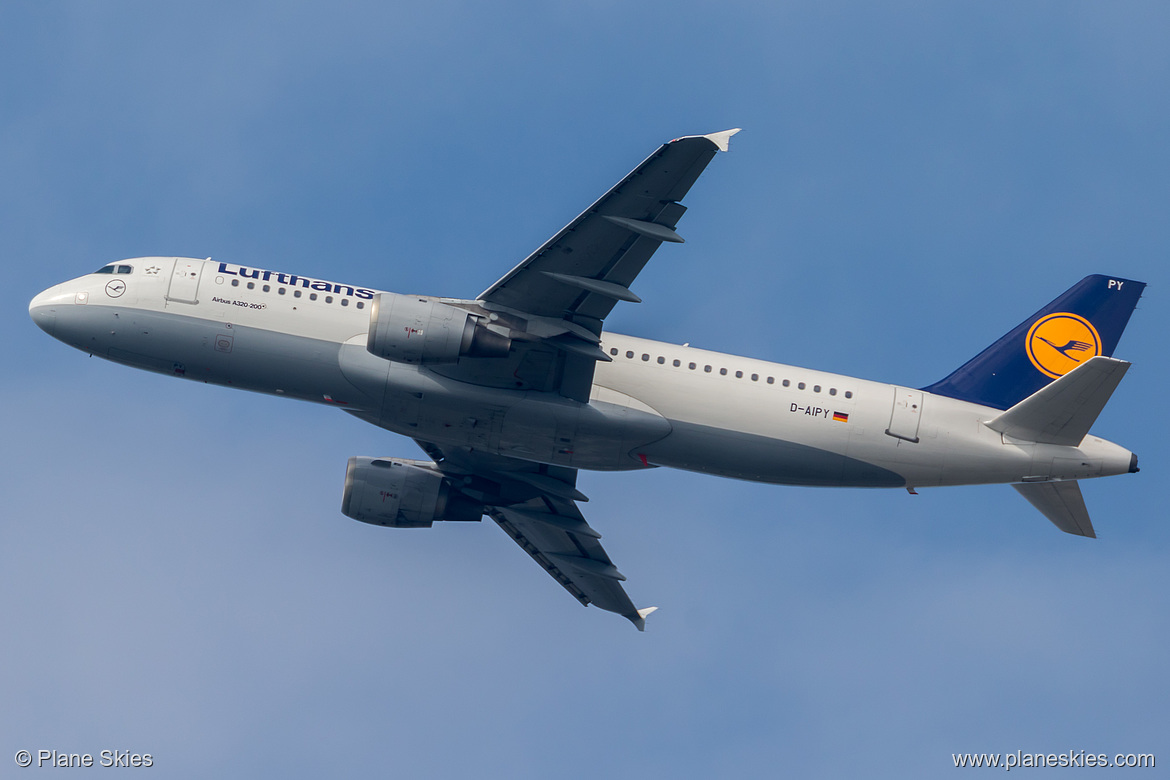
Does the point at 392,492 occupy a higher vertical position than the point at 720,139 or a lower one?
lower

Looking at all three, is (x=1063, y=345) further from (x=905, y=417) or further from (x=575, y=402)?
(x=575, y=402)

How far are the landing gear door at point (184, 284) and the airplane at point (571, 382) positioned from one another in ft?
0.17

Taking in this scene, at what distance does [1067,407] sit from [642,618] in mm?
19958

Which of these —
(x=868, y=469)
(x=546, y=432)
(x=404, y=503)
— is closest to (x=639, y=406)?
(x=546, y=432)

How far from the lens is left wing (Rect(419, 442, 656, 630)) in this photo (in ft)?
162

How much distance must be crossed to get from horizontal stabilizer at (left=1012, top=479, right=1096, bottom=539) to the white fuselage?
48.3 inches

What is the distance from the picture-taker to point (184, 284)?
4338 centimetres

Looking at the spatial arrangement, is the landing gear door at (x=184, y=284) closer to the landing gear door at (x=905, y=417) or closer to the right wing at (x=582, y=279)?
the right wing at (x=582, y=279)

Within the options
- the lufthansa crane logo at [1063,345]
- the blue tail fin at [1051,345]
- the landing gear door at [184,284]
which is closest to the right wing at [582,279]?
the landing gear door at [184,284]

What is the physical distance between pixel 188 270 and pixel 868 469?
25779 mm

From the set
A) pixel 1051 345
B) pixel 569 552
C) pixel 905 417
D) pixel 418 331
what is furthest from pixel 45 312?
pixel 1051 345

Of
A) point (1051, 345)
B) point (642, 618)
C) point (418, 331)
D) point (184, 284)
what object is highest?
point (1051, 345)

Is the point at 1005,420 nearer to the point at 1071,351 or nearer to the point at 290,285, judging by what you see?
the point at 1071,351

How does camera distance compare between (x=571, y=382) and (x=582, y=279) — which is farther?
(x=571, y=382)
